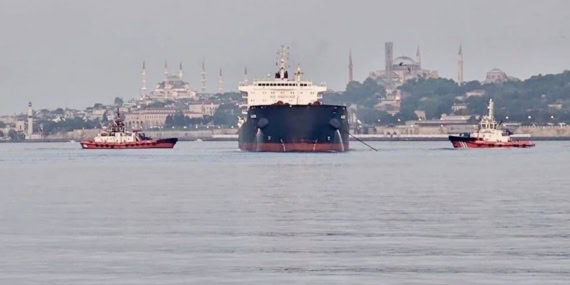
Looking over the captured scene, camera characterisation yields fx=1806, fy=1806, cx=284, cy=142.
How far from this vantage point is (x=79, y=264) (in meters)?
34.9

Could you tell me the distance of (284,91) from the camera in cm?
14050

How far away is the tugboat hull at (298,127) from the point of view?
127 meters

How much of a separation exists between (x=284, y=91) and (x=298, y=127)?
13663 millimetres

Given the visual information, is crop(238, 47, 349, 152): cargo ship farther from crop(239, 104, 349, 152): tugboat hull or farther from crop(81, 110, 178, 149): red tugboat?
crop(81, 110, 178, 149): red tugboat

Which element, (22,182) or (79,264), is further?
(22,182)

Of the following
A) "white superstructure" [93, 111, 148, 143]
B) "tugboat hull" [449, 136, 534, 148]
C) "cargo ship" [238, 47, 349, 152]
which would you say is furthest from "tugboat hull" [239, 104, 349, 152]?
"white superstructure" [93, 111, 148, 143]

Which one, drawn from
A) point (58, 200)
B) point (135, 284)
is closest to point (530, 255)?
point (135, 284)

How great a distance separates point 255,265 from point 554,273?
19.0 ft

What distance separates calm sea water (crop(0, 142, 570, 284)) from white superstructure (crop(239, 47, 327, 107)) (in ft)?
220

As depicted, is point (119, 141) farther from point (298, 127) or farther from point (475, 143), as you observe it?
point (298, 127)

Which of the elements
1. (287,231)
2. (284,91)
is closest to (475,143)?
(284,91)

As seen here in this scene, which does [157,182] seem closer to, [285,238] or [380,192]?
[380,192]

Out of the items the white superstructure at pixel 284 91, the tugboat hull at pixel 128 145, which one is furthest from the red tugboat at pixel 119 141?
the white superstructure at pixel 284 91

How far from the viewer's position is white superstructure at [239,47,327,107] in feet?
457
